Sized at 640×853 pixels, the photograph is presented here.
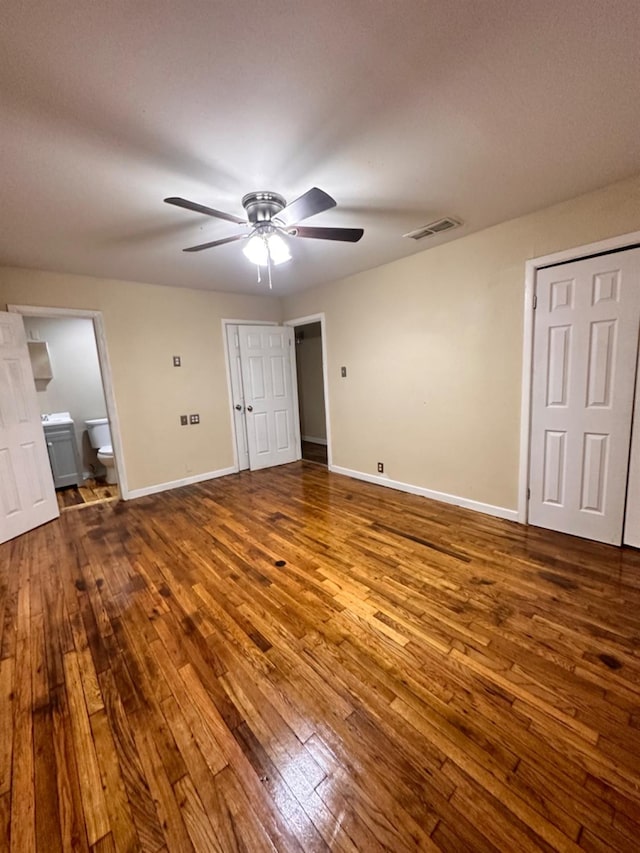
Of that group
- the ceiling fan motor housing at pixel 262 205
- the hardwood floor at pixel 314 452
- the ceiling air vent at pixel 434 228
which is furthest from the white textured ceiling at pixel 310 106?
the hardwood floor at pixel 314 452

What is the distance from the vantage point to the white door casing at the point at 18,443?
3049mm

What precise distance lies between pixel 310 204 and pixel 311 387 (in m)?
4.91

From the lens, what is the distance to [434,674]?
1546 millimetres

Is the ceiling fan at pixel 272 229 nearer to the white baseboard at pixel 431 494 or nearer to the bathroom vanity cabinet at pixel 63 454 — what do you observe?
the white baseboard at pixel 431 494

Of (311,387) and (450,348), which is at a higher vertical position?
(450,348)

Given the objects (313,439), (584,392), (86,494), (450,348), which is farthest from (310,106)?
(313,439)

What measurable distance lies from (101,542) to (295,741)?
2.47 meters

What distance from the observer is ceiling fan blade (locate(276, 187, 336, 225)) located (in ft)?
5.33

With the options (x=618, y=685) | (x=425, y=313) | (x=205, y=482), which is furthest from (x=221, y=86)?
(x=205, y=482)

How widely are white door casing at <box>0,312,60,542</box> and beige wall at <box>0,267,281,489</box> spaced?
499 mm

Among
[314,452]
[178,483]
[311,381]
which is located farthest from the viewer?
[311,381]

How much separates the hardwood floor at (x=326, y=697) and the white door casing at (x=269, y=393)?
239cm

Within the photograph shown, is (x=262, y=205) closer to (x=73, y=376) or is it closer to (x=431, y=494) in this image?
(x=431, y=494)

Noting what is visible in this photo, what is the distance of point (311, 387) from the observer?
662 centimetres
